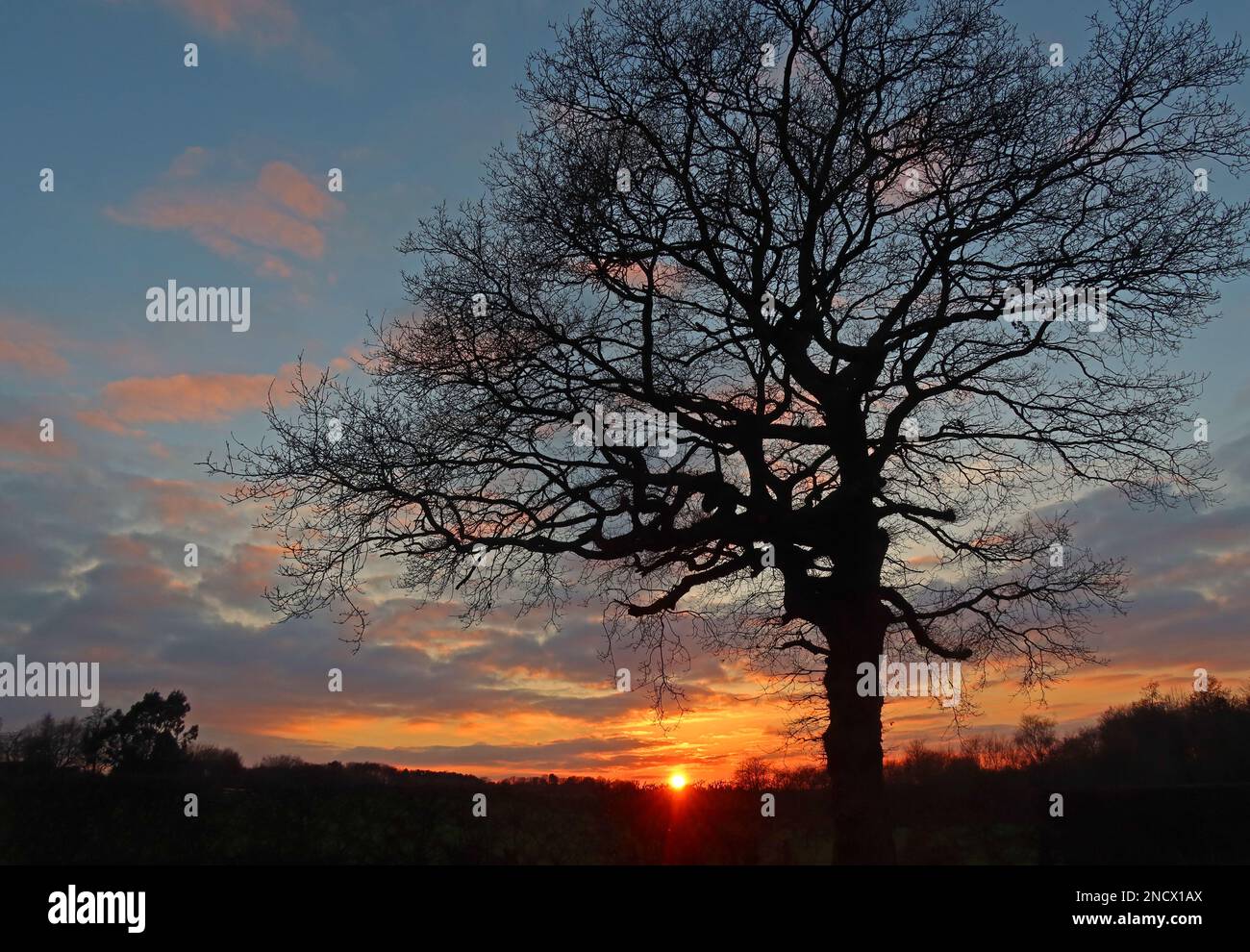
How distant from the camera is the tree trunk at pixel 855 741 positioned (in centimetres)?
1131

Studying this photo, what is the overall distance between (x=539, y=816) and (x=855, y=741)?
8.46 m

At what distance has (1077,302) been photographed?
12.2 meters

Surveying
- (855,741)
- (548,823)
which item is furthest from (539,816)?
(855,741)

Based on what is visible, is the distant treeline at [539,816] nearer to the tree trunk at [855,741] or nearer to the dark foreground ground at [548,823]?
the dark foreground ground at [548,823]

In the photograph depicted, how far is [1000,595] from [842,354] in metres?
4.06

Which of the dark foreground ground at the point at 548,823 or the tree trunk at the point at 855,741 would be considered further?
the dark foreground ground at the point at 548,823

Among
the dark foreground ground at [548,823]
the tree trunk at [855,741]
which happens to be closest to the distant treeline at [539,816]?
the dark foreground ground at [548,823]

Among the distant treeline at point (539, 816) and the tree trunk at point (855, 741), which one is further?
the distant treeline at point (539, 816)

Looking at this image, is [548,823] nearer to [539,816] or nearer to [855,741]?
[539,816]

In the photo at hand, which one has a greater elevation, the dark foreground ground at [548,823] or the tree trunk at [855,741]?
the tree trunk at [855,741]

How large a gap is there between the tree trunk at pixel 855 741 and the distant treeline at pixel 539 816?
741 cm

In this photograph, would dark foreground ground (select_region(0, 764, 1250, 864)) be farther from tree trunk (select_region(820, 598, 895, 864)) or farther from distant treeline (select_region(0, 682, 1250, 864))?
tree trunk (select_region(820, 598, 895, 864))
